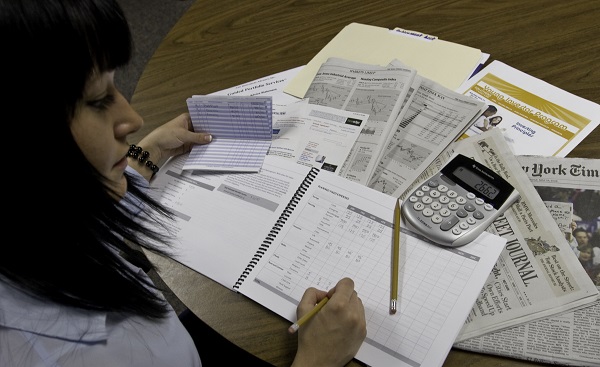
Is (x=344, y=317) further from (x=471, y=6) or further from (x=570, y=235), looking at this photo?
(x=471, y=6)

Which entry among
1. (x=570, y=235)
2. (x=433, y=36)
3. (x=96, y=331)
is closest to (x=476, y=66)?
(x=433, y=36)

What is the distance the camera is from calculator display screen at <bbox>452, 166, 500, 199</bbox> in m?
0.82

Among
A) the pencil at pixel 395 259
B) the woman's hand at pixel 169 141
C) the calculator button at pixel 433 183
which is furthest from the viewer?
the woman's hand at pixel 169 141

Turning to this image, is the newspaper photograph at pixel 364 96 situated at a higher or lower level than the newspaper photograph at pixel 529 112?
lower

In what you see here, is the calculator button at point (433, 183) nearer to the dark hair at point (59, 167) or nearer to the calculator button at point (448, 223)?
the calculator button at point (448, 223)

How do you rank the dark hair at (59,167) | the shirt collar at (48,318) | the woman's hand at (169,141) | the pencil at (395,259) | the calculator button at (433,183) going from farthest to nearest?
the woman's hand at (169,141) < the calculator button at (433,183) < the pencil at (395,259) < the shirt collar at (48,318) < the dark hair at (59,167)

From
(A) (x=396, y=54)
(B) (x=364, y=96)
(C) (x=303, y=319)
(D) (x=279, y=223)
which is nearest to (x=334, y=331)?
(C) (x=303, y=319)

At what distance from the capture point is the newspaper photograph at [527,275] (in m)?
0.71

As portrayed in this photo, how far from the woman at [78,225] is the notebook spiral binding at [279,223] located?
0.10 metres

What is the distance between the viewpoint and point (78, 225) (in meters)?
0.64

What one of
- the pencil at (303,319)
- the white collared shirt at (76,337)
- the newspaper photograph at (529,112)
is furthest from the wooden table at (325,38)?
the pencil at (303,319)

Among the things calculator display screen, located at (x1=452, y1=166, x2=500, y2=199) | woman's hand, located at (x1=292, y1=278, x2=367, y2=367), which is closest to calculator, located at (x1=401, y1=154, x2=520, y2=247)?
calculator display screen, located at (x1=452, y1=166, x2=500, y2=199)

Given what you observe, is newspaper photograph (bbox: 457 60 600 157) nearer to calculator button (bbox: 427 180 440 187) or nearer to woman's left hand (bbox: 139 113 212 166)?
calculator button (bbox: 427 180 440 187)

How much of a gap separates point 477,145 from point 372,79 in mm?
220
